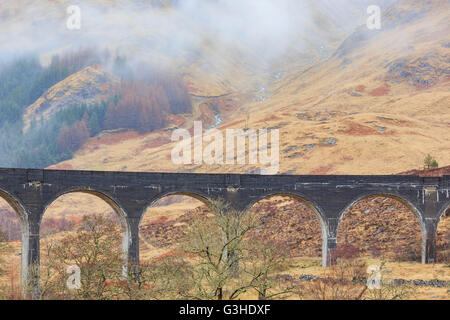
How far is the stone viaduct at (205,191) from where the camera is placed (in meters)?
32.4

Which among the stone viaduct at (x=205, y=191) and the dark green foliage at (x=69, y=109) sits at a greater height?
the dark green foliage at (x=69, y=109)

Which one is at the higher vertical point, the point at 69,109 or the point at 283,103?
the point at 283,103

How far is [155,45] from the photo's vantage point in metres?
162

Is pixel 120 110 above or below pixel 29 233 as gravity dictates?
above

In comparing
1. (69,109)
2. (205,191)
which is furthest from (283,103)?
(205,191)

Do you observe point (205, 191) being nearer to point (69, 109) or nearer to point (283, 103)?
Answer: point (283, 103)

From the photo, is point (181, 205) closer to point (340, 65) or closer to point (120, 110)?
point (120, 110)

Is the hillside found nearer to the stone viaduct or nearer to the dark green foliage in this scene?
the dark green foliage

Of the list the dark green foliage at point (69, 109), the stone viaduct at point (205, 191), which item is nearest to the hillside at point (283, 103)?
the dark green foliage at point (69, 109)

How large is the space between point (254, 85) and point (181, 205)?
85.7m

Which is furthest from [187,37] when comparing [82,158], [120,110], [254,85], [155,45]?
[82,158]

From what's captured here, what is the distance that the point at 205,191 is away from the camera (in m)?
36.6

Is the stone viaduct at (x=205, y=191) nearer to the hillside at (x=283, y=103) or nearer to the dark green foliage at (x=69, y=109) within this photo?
the hillside at (x=283, y=103)

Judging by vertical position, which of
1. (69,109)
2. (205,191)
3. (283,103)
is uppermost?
(283,103)
